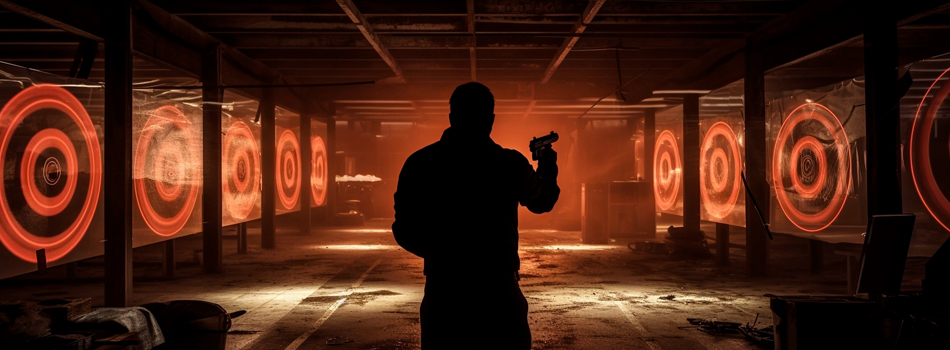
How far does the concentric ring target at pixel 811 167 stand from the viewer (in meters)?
9.71

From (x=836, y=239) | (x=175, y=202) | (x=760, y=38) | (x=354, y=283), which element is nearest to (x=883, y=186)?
(x=836, y=239)

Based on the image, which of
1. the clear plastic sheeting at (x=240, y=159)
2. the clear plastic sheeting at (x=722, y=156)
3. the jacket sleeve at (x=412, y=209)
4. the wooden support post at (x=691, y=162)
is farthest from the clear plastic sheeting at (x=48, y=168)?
the wooden support post at (x=691, y=162)

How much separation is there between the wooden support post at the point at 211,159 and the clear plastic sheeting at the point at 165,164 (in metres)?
0.24

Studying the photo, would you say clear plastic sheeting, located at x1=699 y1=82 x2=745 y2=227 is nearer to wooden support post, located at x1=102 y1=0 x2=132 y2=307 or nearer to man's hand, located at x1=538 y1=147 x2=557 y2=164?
wooden support post, located at x1=102 y1=0 x2=132 y2=307

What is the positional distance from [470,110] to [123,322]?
10.5 feet

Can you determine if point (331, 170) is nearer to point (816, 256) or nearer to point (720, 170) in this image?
point (720, 170)

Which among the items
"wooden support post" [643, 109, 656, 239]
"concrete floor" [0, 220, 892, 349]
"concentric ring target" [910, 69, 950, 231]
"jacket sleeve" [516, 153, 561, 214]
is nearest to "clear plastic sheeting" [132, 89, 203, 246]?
"concrete floor" [0, 220, 892, 349]

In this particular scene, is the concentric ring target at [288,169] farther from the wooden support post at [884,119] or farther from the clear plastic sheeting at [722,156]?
the wooden support post at [884,119]

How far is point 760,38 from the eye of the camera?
36.8 feet

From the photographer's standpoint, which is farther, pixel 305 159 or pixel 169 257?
pixel 305 159

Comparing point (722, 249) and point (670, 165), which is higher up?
point (670, 165)

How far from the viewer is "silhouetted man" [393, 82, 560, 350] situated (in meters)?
2.78

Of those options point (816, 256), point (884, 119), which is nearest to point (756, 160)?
point (816, 256)

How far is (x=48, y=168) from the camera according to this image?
708cm
